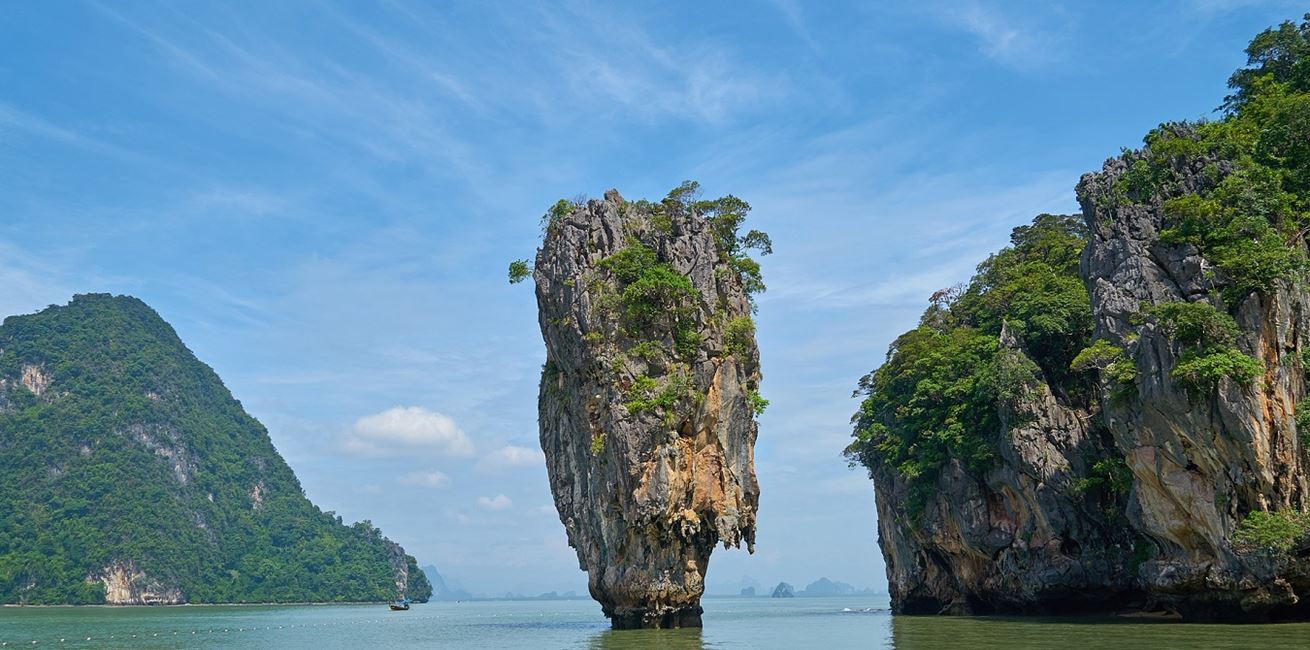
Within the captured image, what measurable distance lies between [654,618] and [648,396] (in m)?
7.32

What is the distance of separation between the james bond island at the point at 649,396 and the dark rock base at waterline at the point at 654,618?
2.1 inches

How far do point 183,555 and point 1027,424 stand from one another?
9138cm

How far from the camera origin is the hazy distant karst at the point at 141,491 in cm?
9175

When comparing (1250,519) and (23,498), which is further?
(23,498)

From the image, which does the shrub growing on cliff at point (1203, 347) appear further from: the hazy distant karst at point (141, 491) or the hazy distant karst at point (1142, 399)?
the hazy distant karst at point (141, 491)

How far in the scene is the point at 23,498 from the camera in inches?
3809

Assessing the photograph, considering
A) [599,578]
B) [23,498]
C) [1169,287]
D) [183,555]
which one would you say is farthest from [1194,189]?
[23,498]

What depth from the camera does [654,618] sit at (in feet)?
104

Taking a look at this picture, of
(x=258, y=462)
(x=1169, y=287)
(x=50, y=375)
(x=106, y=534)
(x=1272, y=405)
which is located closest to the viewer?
(x=1272, y=405)

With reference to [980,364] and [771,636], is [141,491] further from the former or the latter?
[980,364]

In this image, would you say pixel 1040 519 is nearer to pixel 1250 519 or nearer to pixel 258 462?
pixel 1250 519

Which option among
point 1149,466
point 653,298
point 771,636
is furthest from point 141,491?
point 1149,466

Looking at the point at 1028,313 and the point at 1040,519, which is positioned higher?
the point at 1028,313

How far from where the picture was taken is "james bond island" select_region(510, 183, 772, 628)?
101ft
